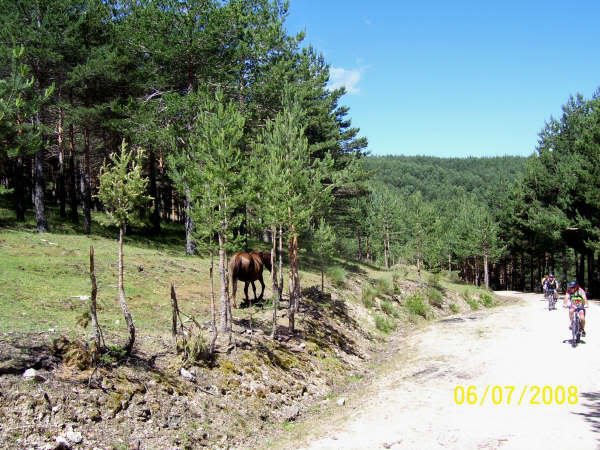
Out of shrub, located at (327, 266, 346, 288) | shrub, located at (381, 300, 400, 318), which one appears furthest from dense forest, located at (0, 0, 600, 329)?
shrub, located at (381, 300, 400, 318)

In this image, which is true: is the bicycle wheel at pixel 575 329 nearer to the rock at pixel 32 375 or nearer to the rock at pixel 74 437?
the rock at pixel 74 437

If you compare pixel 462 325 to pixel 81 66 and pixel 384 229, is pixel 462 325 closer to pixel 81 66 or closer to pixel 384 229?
pixel 81 66

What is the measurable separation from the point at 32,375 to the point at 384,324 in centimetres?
2044

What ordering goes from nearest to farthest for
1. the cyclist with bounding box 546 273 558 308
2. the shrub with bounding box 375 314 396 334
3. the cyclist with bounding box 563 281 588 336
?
the cyclist with bounding box 563 281 588 336 → the shrub with bounding box 375 314 396 334 → the cyclist with bounding box 546 273 558 308

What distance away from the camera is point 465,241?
201 ft

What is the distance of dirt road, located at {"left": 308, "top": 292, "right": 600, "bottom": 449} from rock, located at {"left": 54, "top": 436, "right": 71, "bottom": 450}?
5.38 m

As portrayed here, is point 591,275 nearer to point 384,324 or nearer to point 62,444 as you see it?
point 384,324

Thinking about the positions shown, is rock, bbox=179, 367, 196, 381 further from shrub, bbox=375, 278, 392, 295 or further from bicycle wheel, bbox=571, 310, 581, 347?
shrub, bbox=375, 278, 392, 295

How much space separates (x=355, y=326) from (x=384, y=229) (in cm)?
4606

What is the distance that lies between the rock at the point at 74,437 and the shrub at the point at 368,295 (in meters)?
21.2

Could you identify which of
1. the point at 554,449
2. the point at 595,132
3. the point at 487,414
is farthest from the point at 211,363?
the point at 595,132

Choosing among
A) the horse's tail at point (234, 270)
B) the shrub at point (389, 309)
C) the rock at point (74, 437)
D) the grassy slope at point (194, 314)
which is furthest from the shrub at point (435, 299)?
the rock at point (74, 437)

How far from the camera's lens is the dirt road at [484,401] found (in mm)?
9508

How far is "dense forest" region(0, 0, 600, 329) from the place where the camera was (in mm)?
13773
